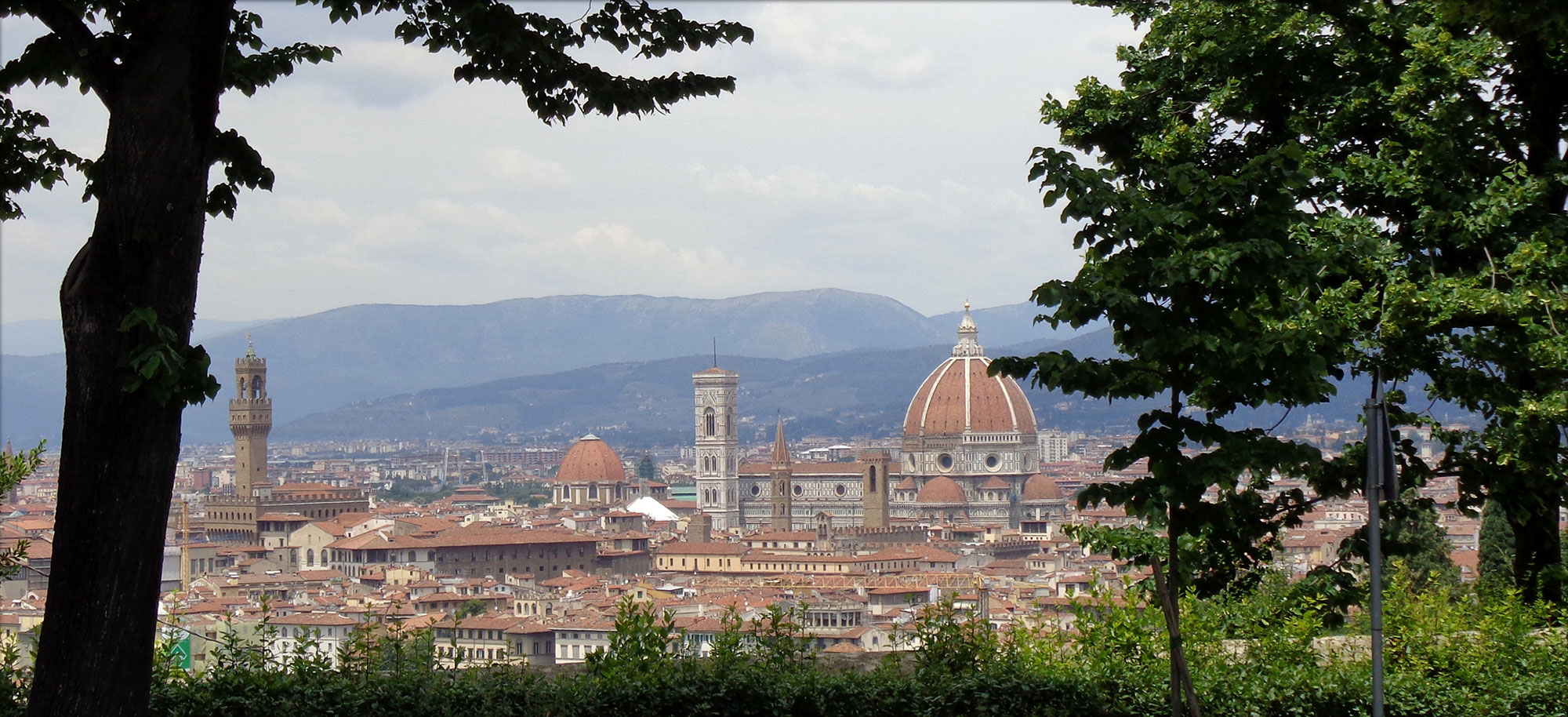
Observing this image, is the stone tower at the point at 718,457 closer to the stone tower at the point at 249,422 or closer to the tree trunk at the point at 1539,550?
the stone tower at the point at 249,422

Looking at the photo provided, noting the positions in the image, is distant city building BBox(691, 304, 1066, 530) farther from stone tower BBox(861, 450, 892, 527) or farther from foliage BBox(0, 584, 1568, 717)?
foliage BBox(0, 584, 1568, 717)

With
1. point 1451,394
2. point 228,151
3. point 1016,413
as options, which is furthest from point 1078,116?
point 1016,413

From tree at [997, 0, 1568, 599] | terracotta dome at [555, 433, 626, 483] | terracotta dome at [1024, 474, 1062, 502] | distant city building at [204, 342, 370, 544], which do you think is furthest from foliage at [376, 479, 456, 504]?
tree at [997, 0, 1568, 599]

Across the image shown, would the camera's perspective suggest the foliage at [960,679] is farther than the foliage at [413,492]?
No

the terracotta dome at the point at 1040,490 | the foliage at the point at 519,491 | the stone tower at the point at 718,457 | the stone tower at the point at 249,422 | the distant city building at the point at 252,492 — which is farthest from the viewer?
the foliage at the point at 519,491

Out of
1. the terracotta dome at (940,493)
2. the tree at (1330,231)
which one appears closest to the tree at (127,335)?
the tree at (1330,231)

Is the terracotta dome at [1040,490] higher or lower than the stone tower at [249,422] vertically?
lower
